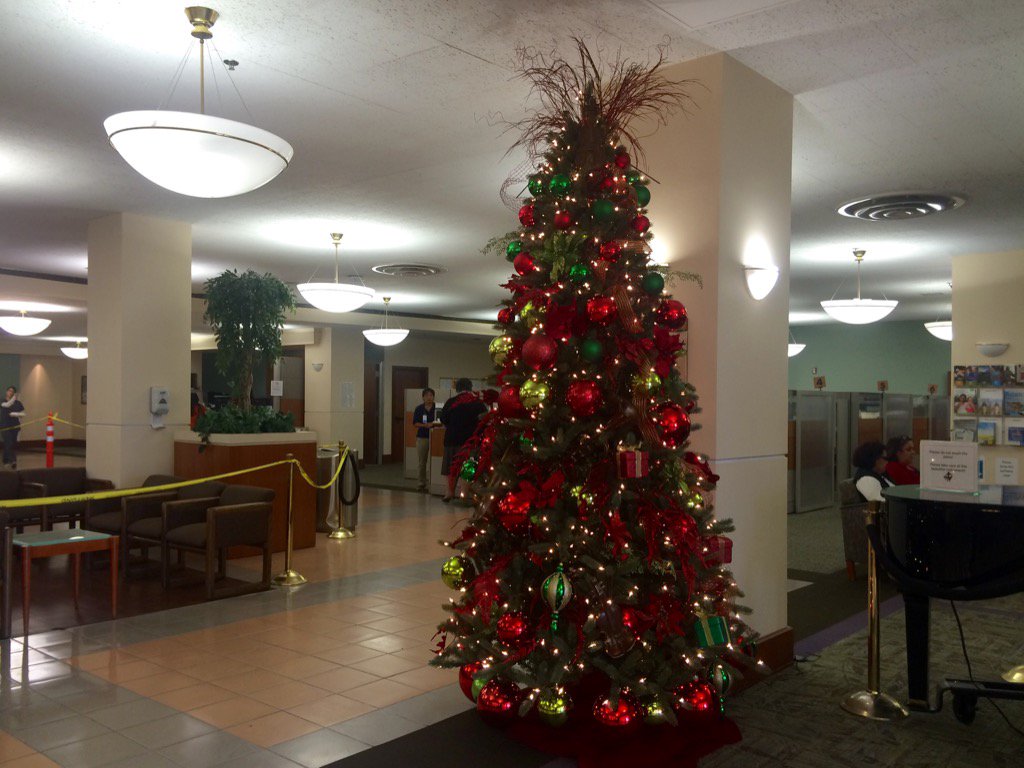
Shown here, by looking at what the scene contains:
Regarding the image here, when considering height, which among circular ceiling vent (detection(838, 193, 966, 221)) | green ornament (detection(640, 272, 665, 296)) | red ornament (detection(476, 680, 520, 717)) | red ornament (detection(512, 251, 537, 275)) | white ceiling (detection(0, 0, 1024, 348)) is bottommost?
red ornament (detection(476, 680, 520, 717))

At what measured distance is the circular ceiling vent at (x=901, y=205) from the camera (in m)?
7.21

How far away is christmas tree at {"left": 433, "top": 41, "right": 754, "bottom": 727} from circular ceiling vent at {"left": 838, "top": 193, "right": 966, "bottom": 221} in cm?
458

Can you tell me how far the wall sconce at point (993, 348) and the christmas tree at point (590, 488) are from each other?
6813 mm

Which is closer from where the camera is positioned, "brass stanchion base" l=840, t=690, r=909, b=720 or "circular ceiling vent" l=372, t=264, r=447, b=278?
"brass stanchion base" l=840, t=690, r=909, b=720

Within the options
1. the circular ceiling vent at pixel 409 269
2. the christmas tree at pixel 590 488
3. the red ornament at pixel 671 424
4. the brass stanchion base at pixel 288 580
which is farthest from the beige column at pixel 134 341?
the red ornament at pixel 671 424

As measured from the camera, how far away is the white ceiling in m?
3.94

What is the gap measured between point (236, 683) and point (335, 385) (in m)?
12.5

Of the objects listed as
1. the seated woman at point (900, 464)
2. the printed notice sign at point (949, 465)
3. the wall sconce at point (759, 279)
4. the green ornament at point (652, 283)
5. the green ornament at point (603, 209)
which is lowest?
the seated woman at point (900, 464)

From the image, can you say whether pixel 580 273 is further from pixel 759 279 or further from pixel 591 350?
pixel 759 279

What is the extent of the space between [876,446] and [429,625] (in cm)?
434

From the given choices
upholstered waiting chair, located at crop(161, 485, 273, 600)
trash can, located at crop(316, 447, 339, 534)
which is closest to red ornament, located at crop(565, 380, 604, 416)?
upholstered waiting chair, located at crop(161, 485, 273, 600)

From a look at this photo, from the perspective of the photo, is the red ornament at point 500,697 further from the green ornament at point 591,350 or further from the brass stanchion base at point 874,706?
the brass stanchion base at point 874,706

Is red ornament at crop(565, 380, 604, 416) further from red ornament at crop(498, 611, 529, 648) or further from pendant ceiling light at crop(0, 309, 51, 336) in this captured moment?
pendant ceiling light at crop(0, 309, 51, 336)

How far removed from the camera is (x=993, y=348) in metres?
8.89
